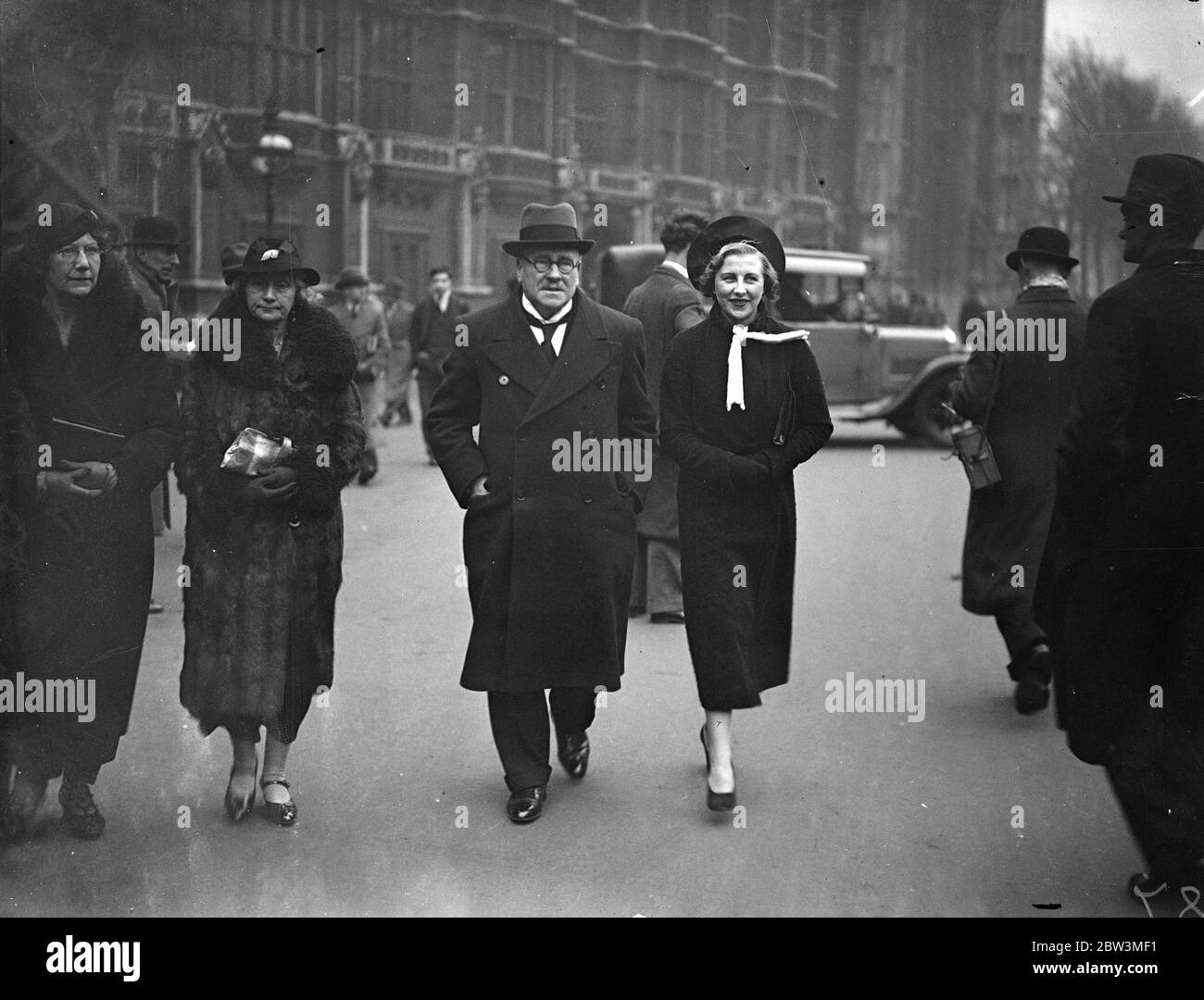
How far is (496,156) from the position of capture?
5.64m

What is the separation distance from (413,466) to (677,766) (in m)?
6.44

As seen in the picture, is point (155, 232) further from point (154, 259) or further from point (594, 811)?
point (594, 811)

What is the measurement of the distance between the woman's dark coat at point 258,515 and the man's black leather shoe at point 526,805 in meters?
0.77

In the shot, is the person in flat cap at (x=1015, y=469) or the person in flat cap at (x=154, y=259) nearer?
the person in flat cap at (x=154, y=259)

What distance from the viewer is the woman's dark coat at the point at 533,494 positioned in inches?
204

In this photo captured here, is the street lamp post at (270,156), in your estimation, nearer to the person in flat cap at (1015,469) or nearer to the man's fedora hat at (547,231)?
the man's fedora hat at (547,231)

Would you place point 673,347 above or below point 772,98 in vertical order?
below

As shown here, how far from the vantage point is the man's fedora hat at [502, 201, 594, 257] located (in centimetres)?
509

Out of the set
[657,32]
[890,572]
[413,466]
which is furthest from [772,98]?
[413,466]

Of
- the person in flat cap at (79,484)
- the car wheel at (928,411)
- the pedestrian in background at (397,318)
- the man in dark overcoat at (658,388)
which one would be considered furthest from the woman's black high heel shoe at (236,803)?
the car wheel at (928,411)

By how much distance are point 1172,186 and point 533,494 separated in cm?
223

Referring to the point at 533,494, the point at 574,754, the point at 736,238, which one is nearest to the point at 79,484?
the point at 533,494

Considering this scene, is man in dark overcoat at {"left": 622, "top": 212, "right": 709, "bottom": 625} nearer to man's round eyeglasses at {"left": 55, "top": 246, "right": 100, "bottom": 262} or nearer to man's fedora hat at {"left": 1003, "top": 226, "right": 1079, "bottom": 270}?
man's fedora hat at {"left": 1003, "top": 226, "right": 1079, "bottom": 270}

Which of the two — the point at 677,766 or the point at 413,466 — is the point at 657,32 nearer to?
the point at 677,766
